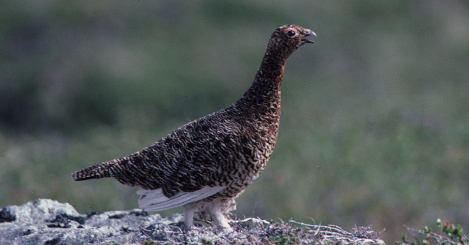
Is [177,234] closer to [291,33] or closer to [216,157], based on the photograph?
[216,157]

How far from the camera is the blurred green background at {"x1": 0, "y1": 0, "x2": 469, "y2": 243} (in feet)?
26.8

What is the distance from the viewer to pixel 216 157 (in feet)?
14.4

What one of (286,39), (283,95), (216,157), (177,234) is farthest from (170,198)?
(283,95)

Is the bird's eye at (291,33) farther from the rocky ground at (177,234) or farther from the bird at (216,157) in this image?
the rocky ground at (177,234)

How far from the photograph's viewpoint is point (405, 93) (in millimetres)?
14039

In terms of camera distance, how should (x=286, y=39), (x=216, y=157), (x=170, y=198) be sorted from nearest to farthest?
(x=216, y=157), (x=170, y=198), (x=286, y=39)

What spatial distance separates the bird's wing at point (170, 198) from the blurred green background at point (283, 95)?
3.21 meters

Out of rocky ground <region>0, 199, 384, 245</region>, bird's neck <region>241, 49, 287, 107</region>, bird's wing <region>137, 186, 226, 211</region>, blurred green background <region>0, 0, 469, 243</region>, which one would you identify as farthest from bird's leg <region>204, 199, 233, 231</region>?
blurred green background <region>0, 0, 469, 243</region>

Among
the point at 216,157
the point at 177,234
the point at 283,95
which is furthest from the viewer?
the point at 283,95

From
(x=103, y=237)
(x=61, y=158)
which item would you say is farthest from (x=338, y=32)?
(x=103, y=237)

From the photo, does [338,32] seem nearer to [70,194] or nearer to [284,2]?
[284,2]

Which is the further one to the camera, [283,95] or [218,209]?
[283,95]

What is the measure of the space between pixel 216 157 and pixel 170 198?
550mm

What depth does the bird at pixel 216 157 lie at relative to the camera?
438 cm
